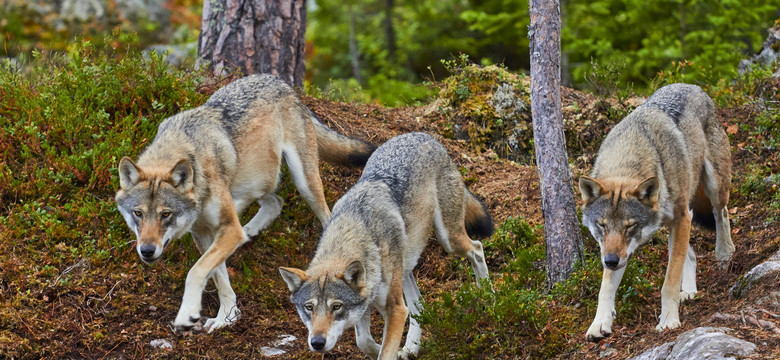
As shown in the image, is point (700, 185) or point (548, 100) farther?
point (700, 185)

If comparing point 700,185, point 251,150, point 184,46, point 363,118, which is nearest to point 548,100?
point 700,185

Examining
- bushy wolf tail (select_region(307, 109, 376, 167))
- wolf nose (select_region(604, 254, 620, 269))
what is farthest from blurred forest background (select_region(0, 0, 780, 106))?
wolf nose (select_region(604, 254, 620, 269))

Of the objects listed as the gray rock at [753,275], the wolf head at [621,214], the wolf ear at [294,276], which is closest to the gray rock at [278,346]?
the wolf ear at [294,276]

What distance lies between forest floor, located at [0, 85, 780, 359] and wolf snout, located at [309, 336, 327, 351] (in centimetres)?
144

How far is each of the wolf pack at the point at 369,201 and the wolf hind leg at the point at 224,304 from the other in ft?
0.04

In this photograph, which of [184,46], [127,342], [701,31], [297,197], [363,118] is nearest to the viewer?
[127,342]

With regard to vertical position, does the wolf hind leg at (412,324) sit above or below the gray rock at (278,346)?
above

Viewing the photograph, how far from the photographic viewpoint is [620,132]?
7.03 metres

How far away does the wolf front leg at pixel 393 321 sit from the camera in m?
5.95

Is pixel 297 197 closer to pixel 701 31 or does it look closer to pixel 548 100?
pixel 548 100

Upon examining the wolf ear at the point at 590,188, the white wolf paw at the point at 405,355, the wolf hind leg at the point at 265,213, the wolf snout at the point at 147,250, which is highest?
the wolf ear at the point at 590,188

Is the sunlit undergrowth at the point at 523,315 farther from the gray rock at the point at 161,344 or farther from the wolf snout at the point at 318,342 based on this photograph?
the gray rock at the point at 161,344

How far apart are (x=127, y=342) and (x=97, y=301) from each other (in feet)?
1.89

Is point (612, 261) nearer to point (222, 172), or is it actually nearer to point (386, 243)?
point (386, 243)
